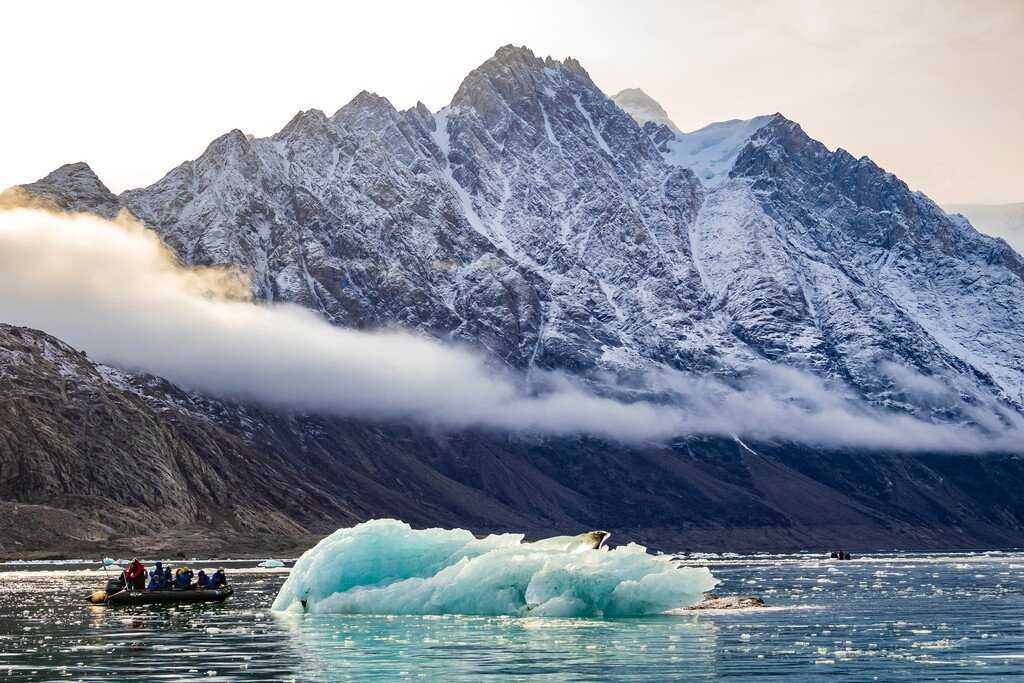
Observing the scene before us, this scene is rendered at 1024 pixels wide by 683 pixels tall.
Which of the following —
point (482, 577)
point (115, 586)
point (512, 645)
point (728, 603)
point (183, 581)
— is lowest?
point (728, 603)

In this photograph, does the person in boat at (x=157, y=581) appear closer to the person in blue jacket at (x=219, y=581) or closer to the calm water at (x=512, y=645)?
the calm water at (x=512, y=645)

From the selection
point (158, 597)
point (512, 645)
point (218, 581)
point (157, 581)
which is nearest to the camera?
point (512, 645)

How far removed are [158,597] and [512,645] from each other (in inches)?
1922

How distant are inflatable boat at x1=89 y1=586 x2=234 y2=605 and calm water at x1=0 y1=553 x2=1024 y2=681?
1.40 m

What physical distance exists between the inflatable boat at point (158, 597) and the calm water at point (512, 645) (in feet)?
4.59

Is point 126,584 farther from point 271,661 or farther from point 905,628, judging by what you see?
point 905,628

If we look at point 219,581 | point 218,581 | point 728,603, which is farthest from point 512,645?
point 218,581

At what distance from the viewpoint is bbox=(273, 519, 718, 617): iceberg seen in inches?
3492

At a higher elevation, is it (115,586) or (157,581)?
(157,581)

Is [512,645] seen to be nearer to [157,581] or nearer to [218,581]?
[157,581]

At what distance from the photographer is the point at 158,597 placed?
11256cm

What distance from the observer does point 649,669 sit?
A: 2427 inches

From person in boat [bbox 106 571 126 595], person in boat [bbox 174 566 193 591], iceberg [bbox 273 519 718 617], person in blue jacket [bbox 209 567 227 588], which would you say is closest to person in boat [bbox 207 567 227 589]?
person in blue jacket [bbox 209 567 227 588]

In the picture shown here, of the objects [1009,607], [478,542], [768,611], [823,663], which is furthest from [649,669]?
[1009,607]
